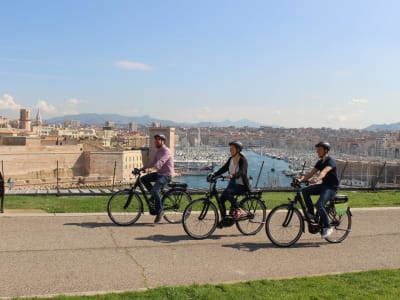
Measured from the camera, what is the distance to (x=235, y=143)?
7.49 metres

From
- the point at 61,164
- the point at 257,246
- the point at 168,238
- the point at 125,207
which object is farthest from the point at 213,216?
the point at 61,164

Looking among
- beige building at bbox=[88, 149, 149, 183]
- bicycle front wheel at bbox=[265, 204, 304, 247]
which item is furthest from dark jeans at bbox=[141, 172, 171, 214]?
beige building at bbox=[88, 149, 149, 183]

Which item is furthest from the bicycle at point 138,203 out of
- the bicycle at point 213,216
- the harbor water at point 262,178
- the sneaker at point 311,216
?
the harbor water at point 262,178

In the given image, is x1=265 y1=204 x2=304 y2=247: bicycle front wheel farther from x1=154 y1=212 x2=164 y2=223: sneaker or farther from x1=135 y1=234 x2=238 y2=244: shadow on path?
x1=154 y1=212 x2=164 y2=223: sneaker

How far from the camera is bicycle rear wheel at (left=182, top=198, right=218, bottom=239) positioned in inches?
282

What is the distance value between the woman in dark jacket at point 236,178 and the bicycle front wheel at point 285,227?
2.35 ft

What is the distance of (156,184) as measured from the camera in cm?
809

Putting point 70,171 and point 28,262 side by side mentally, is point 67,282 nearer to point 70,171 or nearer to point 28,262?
point 28,262

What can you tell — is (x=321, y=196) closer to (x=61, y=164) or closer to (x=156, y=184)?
(x=156, y=184)

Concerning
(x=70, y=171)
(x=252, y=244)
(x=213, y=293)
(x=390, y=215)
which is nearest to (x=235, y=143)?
(x=252, y=244)

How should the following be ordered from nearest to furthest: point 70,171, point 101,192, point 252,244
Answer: point 252,244 < point 101,192 < point 70,171

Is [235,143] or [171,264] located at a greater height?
[235,143]

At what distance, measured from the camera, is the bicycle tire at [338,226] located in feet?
23.9

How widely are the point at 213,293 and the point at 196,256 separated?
5.21 feet
